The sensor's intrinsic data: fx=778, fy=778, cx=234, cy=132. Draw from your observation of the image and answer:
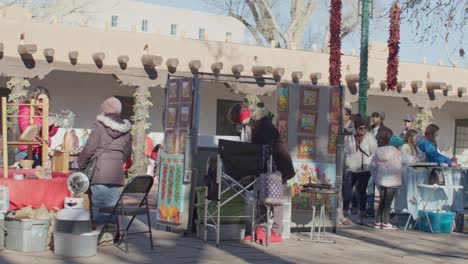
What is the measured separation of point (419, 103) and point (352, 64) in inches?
105

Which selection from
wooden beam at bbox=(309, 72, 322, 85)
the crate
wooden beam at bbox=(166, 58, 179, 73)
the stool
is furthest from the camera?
wooden beam at bbox=(309, 72, 322, 85)

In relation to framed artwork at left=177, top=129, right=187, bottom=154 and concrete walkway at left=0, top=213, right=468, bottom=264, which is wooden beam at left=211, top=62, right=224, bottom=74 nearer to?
concrete walkway at left=0, top=213, right=468, bottom=264

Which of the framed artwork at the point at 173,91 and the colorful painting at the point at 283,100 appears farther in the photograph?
the colorful painting at the point at 283,100

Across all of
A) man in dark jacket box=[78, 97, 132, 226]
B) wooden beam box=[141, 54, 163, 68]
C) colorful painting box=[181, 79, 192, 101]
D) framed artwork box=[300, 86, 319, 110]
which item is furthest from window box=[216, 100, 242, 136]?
man in dark jacket box=[78, 97, 132, 226]

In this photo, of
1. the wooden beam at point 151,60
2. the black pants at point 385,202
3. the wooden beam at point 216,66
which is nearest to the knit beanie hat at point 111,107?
the black pants at point 385,202

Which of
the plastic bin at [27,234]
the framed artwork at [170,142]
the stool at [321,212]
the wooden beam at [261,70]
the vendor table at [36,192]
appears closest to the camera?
the plastic bin at [27,234]

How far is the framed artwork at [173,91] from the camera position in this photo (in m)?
9.62

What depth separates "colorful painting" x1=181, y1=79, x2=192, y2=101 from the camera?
367 inches

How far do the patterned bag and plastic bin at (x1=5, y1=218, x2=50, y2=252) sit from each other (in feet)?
7.89

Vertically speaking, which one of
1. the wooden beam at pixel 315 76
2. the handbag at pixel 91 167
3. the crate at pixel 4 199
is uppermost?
the wooden beam at pixel 315 76

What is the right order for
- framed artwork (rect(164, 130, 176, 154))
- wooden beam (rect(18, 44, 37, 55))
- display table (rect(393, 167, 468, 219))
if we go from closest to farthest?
1. framed artwork (rect(164, 130, 176, 154))
2. display table (rect(393, 167, 468, 219))
3. wooden beam (rect(18, 44, 37, 55))

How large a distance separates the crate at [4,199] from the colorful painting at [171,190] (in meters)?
2.27

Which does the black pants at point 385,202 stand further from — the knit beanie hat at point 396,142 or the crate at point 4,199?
the crate at point 4,199

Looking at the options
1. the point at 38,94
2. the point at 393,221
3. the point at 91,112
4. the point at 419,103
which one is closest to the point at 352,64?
the point at 419,103
